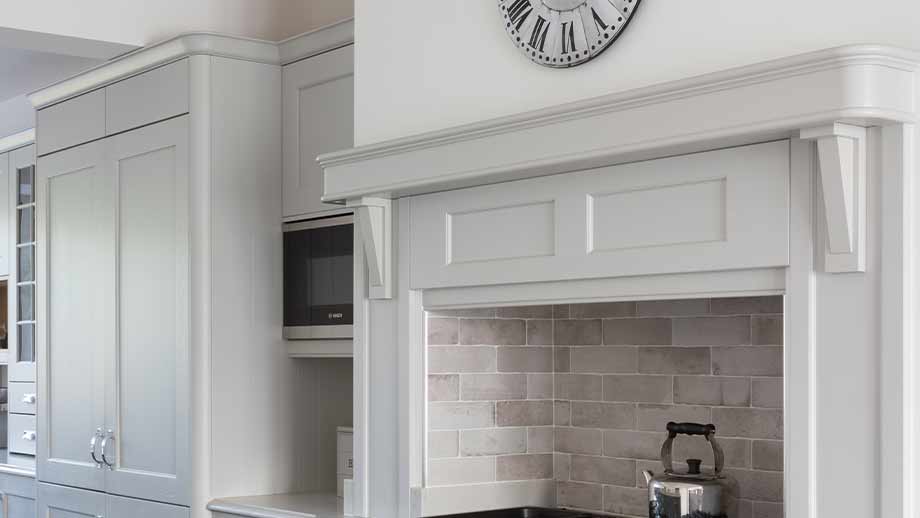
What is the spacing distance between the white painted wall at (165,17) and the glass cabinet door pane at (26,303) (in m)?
2.14

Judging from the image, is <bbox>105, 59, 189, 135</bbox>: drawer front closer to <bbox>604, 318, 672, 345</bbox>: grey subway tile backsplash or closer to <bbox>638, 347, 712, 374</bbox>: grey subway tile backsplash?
<bbox>604, 318, 672, 345</bbox>: grey subway tile backsplash

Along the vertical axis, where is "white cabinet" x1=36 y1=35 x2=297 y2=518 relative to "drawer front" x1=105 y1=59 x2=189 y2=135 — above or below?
below

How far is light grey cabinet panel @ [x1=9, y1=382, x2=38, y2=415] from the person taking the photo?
5.62m

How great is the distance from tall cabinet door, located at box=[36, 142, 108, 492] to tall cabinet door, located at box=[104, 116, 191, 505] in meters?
0.08

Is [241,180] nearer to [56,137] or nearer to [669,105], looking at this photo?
[56,137]

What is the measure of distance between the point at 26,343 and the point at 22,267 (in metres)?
0.37

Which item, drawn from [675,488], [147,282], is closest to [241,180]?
[147,282]

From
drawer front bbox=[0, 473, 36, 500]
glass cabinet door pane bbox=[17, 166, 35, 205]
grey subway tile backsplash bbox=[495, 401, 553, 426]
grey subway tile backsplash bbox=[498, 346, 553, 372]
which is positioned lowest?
drawer front bbox=[0, 473, 36, 500]

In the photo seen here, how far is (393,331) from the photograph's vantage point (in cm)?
297

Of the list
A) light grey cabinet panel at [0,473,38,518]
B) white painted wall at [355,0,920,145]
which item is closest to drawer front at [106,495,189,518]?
light grey cabinet panel at [0,473,38,518]

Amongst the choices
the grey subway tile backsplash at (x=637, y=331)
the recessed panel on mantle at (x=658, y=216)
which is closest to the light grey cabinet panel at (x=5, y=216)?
the grey subway tile backsplash at (x=637, y=331)

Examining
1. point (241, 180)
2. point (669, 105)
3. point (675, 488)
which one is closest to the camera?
point (669, 105)

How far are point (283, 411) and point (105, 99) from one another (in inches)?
50.5

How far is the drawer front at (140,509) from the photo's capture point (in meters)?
3.79
